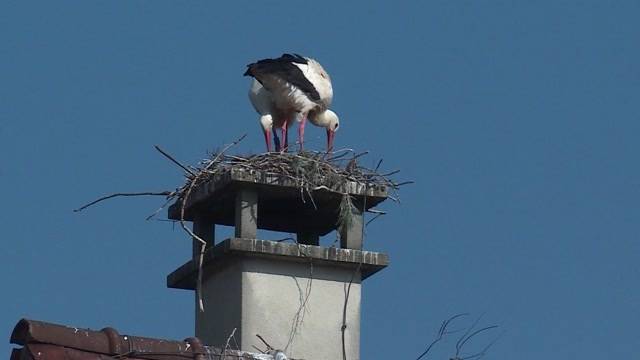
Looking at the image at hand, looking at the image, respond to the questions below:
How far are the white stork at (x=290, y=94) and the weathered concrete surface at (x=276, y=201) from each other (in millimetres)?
3258

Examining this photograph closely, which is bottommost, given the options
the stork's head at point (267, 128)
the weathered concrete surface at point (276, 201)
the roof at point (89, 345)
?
the roof at point (89, 345)

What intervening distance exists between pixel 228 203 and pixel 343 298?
115 centimetres

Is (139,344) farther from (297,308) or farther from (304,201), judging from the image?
(304,201)

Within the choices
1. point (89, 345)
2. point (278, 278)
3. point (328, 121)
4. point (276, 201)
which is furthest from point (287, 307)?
point (328, 121)

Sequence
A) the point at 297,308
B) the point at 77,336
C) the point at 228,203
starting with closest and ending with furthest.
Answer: the point at 77,336, the point at 297,308, the point at 228,203

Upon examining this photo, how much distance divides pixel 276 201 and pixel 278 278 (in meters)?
1.14

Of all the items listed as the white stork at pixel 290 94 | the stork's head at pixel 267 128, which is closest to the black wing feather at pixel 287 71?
the white stork at pixel 290 94

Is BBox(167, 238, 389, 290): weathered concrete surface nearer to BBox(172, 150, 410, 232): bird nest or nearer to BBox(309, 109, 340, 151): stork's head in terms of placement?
BBox(172, 150, 410, 232): bird nest

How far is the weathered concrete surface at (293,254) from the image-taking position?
11922mm

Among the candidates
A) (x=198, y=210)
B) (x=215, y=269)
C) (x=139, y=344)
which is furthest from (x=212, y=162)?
(x=139, y=344)

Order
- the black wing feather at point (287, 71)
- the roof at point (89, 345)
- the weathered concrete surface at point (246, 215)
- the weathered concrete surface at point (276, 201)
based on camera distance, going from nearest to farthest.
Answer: the roof at point (89, 345) < the weathered concrete surface at point (246, 215) < the weathered concrete surface at point (276, 201) < the black wing feather at point (287, 71)

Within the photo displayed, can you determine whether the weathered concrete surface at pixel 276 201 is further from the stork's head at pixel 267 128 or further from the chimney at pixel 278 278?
the stork's head at pixel 267 128

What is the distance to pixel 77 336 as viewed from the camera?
33.6 feet

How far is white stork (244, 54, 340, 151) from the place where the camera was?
Result: 16656mm
